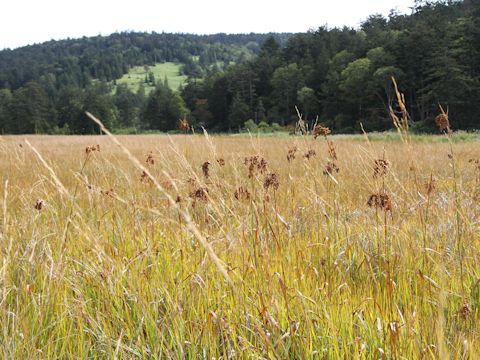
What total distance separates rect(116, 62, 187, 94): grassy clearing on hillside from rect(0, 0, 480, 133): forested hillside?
21.7 m

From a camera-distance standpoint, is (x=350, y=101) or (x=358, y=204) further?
(x=350, y=101)

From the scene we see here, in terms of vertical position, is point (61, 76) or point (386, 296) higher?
point (61, 76)

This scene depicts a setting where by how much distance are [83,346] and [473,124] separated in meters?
45.4

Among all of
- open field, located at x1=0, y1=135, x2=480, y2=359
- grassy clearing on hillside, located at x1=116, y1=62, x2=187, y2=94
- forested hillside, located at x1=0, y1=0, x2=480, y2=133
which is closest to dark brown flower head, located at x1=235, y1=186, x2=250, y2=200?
open field, located at x1=0, y1=135, x2=480, y2=359

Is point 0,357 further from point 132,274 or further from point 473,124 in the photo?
point 473,124

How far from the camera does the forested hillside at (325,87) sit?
39.5 m

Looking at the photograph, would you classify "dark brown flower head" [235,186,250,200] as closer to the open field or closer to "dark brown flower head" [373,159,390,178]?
the open field

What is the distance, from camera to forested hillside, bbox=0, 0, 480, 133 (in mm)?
39469

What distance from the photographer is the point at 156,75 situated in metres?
148

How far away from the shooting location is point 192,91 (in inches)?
3155

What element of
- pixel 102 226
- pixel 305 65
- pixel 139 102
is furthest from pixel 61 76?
pixel 102 226

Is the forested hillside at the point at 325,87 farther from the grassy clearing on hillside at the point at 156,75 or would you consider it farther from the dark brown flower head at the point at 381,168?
the grassy clearing on hillside at the point at 156,75

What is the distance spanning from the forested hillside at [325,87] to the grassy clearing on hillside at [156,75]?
854 inches

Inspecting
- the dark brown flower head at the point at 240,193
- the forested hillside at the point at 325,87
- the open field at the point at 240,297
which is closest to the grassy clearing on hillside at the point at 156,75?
the forested hillside at the point at 325,87
